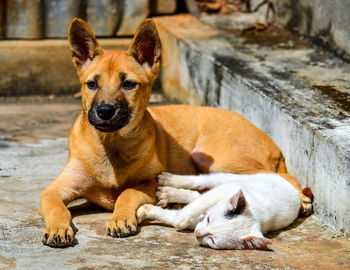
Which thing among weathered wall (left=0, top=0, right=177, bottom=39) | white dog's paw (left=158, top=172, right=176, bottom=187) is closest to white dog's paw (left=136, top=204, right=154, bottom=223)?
white dog's paw (left=158, top=172, right=176, bottom=187)

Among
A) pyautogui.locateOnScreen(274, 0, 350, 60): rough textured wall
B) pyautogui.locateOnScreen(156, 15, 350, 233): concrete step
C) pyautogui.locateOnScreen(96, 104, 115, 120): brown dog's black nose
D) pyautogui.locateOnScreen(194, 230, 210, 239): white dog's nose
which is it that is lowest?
pyautogui.locateOnScreen(194, 230, 210, 239): white dog's nose

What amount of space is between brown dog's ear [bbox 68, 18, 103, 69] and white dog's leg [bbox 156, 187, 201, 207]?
119cm

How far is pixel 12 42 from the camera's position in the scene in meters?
8.35

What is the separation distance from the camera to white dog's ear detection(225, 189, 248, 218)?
425cm

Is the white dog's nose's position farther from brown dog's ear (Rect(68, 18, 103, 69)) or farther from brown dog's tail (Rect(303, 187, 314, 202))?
brown dog's ear (Rect(68, 18, 103, 69))

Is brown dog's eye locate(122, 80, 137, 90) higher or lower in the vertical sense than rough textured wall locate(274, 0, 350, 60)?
lower


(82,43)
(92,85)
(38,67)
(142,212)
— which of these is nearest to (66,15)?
(38,67)

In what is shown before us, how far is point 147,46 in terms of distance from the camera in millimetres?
5059

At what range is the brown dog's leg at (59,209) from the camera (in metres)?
4.06

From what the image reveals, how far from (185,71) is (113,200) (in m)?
3.39

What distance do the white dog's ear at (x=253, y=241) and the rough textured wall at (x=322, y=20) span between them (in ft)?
9.59

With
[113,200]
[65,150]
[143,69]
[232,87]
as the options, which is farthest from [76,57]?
[232,87]

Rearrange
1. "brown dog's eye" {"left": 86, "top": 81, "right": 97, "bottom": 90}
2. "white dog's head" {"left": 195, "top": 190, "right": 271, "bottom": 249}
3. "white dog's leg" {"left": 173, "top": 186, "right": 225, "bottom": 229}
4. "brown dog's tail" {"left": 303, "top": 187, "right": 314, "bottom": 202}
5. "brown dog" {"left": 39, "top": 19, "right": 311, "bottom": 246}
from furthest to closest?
"brown dog's tail" {"left": 303, "top": 187, "right": 314, "bottom": 202}
"brown dog's eye" {"left": 86, "top": 81, "right": 97, "bottom": 90}
"brown dog" {"left": 39, "top": 19, "right": 311, "bottom": 246}
"white dog's leg" {"left": 173, "top": 186, "right": 225, "bottom": 229}
"white dog's head" {"left": 195, "top": 190, "right": 271, "bottom": 249}

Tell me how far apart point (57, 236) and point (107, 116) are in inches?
37.7
